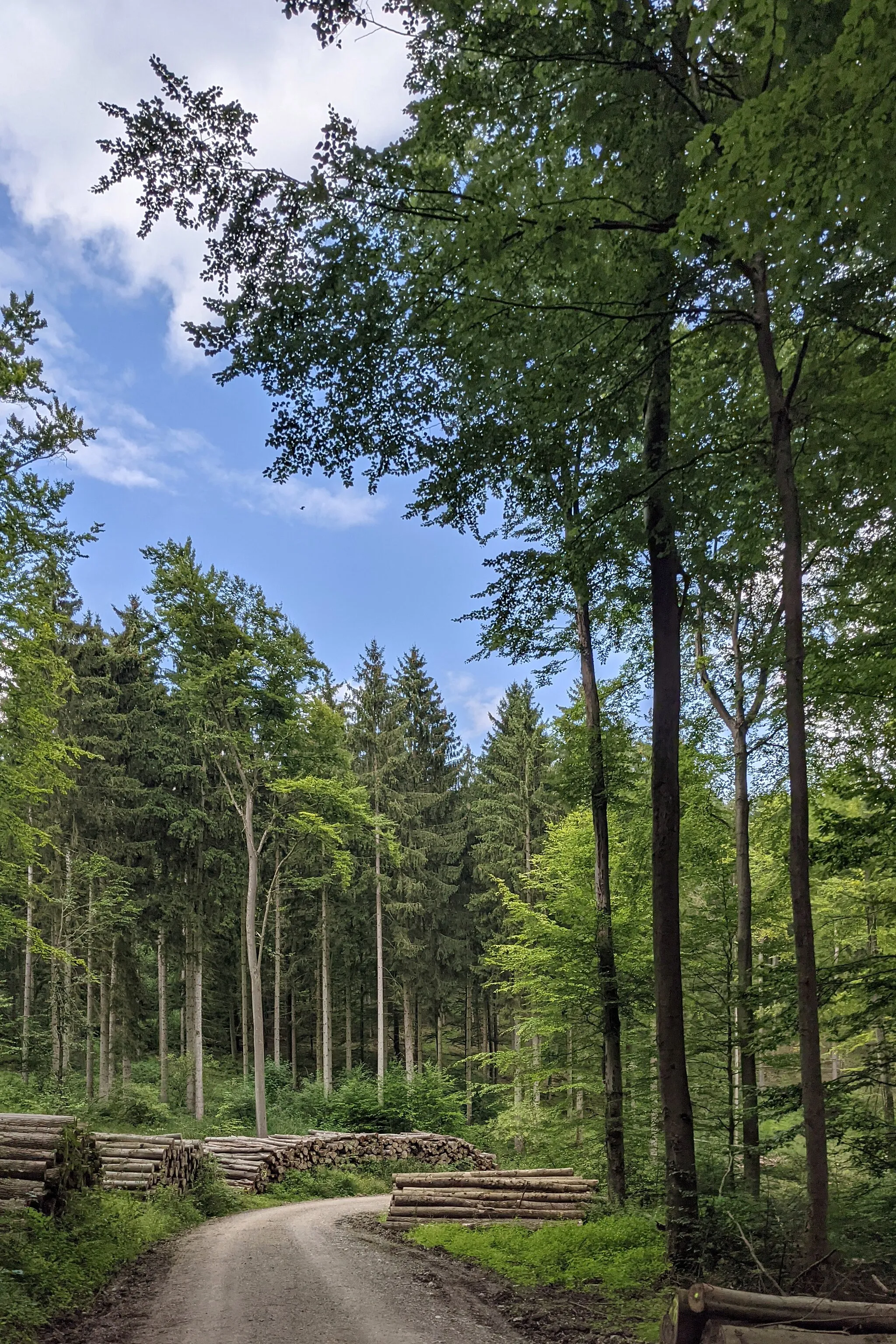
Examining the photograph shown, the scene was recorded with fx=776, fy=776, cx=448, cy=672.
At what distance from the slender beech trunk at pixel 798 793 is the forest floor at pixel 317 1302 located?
6.51 feet

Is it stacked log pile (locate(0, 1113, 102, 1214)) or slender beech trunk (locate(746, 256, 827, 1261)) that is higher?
slender beech trunk (locate(746, 256, 827, 1261))

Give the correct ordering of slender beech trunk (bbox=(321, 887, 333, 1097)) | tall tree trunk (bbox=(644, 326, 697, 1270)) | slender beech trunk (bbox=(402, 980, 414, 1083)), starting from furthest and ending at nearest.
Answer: slender beech trunk (bbox=(402, 980, 414, 1083)) → slender beech trunk (bbox=(321, 887, 333, 1097)) → tall tree trunk (bbox=(644, 326, 697, 1270))

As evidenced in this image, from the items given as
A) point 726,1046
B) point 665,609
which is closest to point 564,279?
point 665,609

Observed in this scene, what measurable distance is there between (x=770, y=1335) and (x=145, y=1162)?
448 inches

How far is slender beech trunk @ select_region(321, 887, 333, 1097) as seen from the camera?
91.7 feet

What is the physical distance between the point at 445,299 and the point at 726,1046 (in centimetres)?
1170

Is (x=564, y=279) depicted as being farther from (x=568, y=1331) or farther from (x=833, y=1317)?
(x=568, y=1331)

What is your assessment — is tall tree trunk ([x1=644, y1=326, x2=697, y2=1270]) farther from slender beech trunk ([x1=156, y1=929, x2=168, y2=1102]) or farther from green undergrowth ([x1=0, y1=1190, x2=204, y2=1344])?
slender beech trunk ([x1=156, y1=929, x2=168, y2=1102])

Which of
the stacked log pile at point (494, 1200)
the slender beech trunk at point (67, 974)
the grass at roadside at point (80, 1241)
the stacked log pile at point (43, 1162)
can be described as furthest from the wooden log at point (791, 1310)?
the slender beech trunk at point (67, 974)

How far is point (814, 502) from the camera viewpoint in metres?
8.50

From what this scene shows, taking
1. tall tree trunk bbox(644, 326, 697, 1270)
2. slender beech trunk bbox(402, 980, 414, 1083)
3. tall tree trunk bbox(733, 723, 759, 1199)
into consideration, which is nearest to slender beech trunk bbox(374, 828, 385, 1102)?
slender beech trunk bbox(402, 980, 414, 1083)

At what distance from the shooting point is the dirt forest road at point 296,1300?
5.97 metres

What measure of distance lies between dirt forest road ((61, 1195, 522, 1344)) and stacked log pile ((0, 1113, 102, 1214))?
4.98 feet

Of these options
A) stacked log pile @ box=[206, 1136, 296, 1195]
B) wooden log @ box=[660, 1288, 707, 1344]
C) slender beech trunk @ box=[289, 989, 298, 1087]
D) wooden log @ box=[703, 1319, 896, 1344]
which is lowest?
slender beech trunk @ box=[289, 989, 298, 1087]
